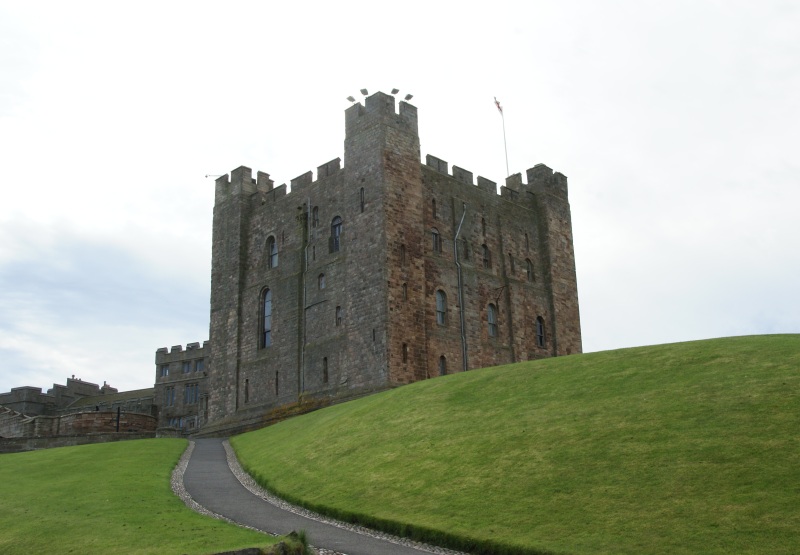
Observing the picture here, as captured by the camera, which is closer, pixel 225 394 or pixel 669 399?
pixel 669 399

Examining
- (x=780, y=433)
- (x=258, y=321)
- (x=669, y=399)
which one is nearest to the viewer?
(x=780, y=433)

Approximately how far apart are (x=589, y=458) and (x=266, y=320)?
34.4 metres

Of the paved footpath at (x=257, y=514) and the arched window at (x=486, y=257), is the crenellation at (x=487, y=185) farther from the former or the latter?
the paved footpath at (x=257, y=514)

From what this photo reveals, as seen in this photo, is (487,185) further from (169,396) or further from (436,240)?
(169,396)

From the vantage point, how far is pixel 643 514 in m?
16.0

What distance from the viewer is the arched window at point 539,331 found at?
171 feet

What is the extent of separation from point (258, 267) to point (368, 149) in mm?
11822

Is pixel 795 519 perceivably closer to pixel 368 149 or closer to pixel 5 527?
pixel 5 527

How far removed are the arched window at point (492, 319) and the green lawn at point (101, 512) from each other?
21532mm

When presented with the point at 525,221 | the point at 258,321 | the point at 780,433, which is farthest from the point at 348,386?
the point at 780,433

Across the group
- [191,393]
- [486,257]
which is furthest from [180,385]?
[486,257]

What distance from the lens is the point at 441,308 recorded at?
46.1 m

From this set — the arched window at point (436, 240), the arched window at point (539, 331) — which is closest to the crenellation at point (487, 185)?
the arched window at point (436, 240)

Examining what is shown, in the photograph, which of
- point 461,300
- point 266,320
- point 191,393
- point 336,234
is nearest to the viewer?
point 461,300
